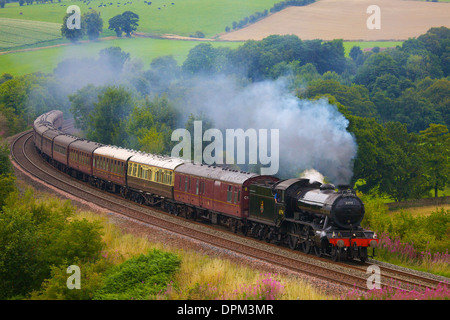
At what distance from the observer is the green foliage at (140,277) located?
17.4 meters

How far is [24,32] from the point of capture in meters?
124

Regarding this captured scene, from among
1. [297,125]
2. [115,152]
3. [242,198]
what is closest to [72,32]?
[115,152]

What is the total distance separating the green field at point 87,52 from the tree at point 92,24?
2.41m

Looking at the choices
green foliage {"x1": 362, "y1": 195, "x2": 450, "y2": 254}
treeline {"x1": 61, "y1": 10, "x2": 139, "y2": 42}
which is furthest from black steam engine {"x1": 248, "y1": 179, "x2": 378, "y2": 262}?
treeline {"x1": 61, "y1": 10, "x2": 139, "y2": 42}

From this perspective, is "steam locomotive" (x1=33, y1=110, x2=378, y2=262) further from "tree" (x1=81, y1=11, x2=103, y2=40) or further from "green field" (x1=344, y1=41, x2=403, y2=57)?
"green field" (x1=344, y1=41, x2=403, y2=57)

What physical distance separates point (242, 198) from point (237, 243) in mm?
2758

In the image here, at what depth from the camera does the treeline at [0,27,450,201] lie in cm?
6419

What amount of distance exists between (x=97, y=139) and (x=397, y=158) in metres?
34.8

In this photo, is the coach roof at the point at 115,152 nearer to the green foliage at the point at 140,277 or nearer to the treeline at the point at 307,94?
the treeline at the point at 307,94

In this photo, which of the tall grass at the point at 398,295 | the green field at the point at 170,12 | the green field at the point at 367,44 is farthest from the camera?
the green field at the point at 367,44

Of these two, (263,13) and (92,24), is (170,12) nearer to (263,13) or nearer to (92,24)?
(263,13)

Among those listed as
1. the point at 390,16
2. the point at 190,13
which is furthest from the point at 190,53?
the point at 390,16

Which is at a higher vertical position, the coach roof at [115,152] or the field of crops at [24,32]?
the field of crops at [24,32]

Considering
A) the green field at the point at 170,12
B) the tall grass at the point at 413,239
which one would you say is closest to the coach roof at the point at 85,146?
the tall grass at the point at 413,239
